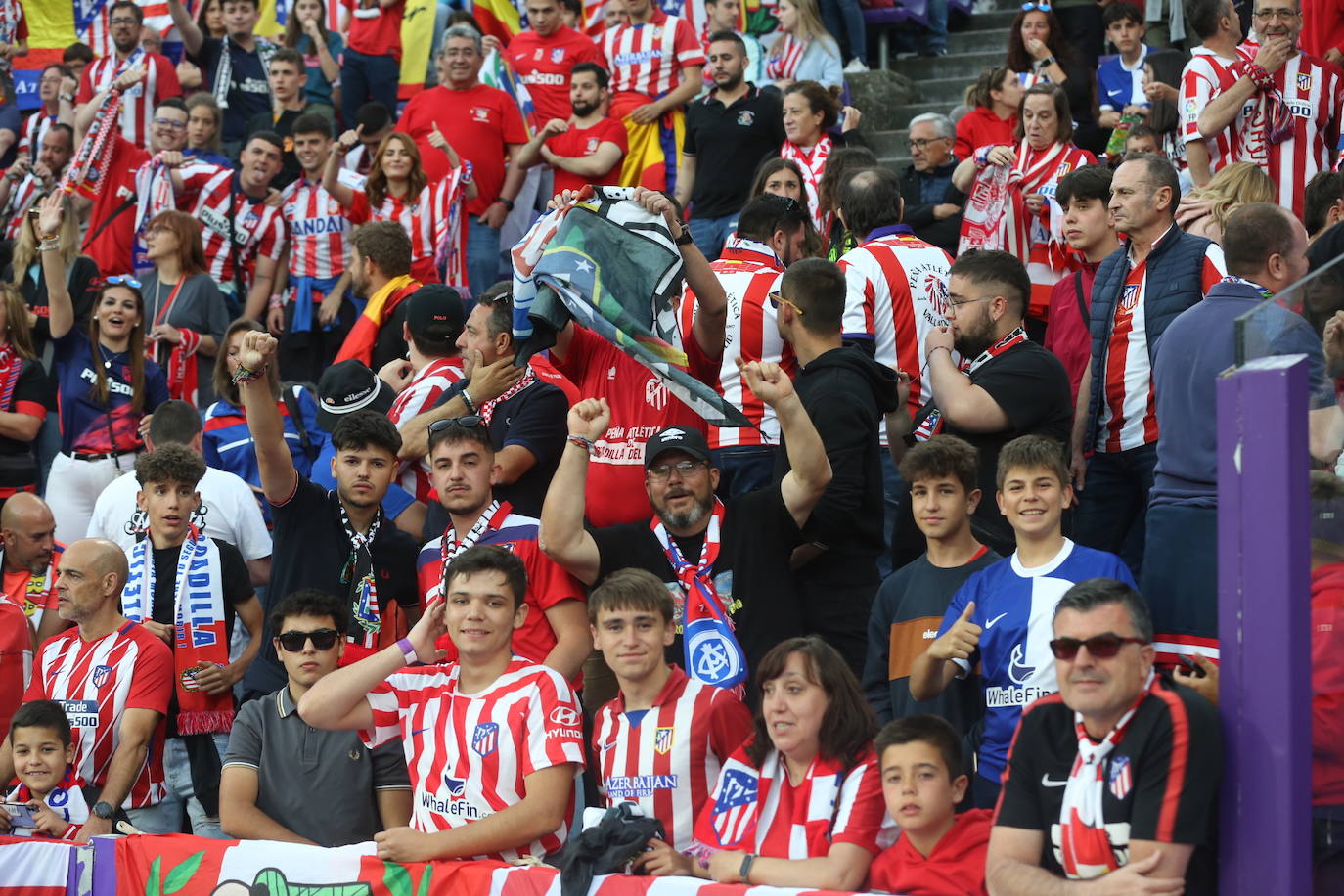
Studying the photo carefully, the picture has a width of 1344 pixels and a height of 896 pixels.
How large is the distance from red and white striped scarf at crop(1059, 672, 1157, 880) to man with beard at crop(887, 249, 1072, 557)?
1.75 meters

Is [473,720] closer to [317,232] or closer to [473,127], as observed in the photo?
[317,232]

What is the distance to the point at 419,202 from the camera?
10.5m

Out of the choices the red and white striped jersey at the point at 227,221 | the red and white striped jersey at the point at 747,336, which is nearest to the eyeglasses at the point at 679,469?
the red and white striped jersey at the point at 747,336

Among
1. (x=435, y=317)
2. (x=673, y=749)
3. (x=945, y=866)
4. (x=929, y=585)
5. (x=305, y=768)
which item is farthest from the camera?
(x=435, y=317)

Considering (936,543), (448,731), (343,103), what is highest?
(343,103)

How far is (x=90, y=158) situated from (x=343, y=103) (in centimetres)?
221

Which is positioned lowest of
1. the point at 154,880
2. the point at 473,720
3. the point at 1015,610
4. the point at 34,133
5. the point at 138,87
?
the point at 154,880

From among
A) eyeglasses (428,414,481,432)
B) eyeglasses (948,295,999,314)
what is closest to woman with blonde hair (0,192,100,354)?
eyeglasses (428,414,481,432)

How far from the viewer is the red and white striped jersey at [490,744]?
16.9 feet

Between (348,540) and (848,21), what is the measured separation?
7417 millimetres

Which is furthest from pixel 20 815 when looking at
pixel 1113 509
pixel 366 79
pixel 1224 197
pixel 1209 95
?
pixel 366 79

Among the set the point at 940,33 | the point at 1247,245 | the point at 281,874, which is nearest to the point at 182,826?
the point at 281,874

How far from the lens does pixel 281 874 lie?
5.11 metres

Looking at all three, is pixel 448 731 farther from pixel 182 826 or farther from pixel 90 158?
pixel 90 158
